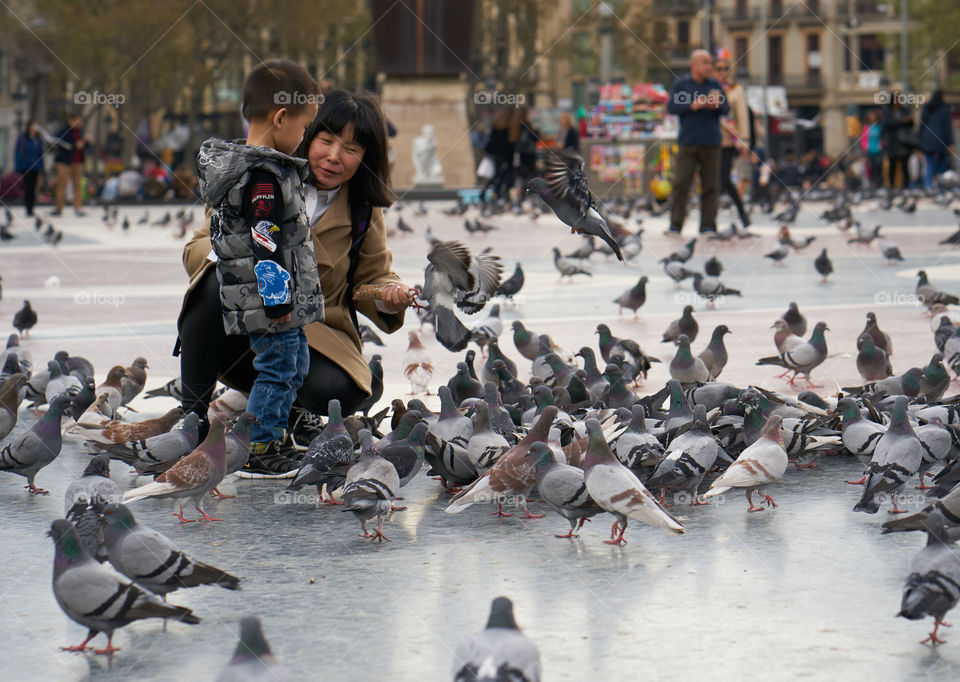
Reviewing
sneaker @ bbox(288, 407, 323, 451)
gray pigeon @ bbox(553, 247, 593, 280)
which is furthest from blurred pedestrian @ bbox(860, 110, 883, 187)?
sneaker @ bbox(288, 407, 323, 451)

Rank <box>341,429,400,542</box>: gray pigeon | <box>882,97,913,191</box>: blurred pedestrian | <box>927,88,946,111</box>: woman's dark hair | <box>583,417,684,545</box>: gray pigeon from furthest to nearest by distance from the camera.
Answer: <box>882,97,913,191</box>: blurred pedestrian → <box>927,88,946,111</box>: woman's dark hair → <box>341,429,400,542</box>: gray pigeon → <box>583,417,684,545</box>: gray pigeon

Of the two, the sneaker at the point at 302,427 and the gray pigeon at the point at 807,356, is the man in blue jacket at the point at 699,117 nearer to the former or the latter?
the gray pigeon at the point at 807,356

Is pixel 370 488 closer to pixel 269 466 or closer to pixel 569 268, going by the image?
pixel 269 466

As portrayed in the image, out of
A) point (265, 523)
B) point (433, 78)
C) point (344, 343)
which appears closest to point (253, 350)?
point (344, 343)

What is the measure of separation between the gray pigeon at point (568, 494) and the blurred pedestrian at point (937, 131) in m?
22.4

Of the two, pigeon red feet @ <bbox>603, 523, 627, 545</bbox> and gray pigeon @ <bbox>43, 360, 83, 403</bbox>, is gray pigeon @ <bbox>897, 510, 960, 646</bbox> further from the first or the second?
gray pigeon @ <bbox>43, 360, 83, 403</bbox>

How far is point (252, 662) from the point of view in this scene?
2676 mm

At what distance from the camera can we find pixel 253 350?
4.98 metres

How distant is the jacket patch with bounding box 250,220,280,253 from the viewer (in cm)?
450

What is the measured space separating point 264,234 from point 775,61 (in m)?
75.2

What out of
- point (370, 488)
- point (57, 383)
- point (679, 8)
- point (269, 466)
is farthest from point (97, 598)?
point (679, 8)

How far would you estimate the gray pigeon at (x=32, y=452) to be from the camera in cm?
483

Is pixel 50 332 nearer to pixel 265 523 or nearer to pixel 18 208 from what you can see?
pixel 265 523

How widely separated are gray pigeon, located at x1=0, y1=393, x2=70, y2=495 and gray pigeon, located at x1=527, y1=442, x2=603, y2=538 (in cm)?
182
